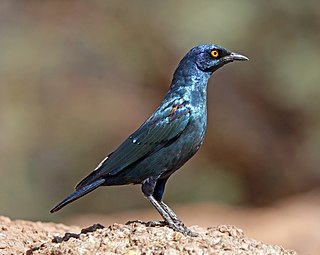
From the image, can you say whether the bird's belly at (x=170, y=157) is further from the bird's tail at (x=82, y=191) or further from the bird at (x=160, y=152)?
the bird's tail at (x=82, y=191)

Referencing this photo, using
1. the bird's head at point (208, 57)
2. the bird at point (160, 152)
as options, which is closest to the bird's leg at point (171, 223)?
the bird at point (160, 152)

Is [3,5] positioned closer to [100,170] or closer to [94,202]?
[94,202]

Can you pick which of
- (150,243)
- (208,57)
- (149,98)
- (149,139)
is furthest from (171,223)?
(149,98)

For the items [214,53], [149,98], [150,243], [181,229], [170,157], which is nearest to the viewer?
[150,243]

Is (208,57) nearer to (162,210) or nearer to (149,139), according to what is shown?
(149,139)

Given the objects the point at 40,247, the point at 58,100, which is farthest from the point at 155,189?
the point at 58,100

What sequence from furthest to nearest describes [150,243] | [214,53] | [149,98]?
1. [149,98]
2. [214,53]
3. [150,243]
